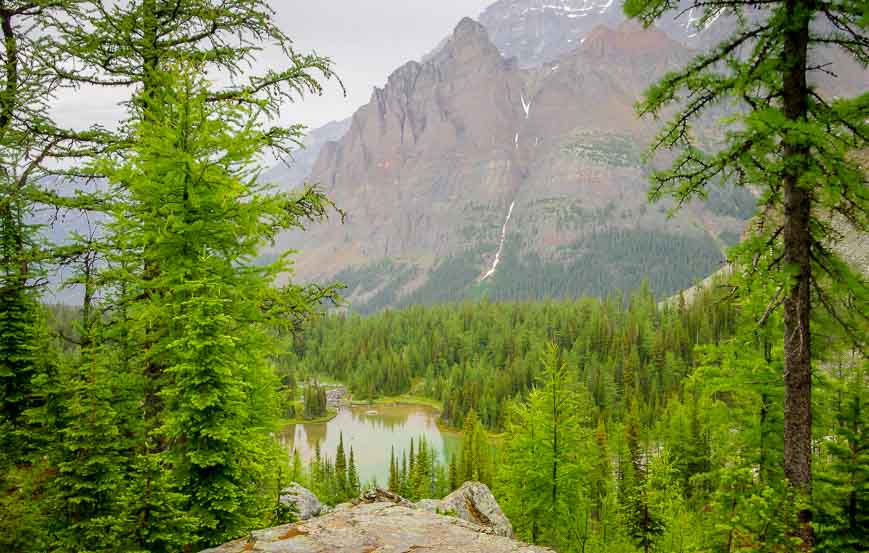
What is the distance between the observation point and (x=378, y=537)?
25.6 feet

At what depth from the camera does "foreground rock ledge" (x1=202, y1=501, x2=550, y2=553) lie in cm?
745

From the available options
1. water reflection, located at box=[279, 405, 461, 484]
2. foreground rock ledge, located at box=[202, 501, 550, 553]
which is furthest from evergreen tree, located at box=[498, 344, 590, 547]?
water reflection, located at box=[279, 405, 461, 484]

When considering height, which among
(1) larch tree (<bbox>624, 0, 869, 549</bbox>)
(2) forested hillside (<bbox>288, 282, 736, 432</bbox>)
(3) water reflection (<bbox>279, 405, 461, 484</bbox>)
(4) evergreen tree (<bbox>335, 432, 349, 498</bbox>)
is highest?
(1) larch tree (<bbox>624, 0, 869, 549</bbox>)

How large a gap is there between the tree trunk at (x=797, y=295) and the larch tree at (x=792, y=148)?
2 centimetres

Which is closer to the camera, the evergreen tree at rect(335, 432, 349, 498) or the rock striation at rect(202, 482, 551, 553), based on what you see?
the rock striation at rect(202, 482, 551, 553)

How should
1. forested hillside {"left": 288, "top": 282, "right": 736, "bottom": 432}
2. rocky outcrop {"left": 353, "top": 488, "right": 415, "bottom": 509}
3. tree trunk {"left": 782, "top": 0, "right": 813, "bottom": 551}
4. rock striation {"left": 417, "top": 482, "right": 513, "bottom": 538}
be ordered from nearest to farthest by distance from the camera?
tree trunk {"left": 782, "top": 0, "right": 813, "bottom": 551}
rocky outcrop {"left": 353, "top": 488, "right": 415, "bottom": 509}
rock striation {"left": 417, "top": 482, "right": 513, "bottom": 538}
forested hillside {"left": 288, "top": 282, "right": 736, "bottom": 432}

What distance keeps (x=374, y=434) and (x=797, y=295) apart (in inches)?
4169

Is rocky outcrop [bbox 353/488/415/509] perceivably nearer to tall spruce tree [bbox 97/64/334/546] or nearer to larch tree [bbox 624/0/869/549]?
tall spruce tree [bbox 97/64/334/546]

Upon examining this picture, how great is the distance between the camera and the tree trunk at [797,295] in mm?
8969

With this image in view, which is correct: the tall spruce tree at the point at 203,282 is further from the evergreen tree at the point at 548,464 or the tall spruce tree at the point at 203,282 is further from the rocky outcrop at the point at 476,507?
the evergreen tree at the point at 548,464

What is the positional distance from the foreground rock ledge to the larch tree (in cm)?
562

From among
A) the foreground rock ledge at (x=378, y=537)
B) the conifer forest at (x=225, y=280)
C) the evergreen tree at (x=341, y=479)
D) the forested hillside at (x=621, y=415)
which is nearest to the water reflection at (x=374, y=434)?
the forested hillside at (x=621, y=415)

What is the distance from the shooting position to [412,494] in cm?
4447

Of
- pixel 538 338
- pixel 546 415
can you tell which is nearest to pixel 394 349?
pixel 538 338
